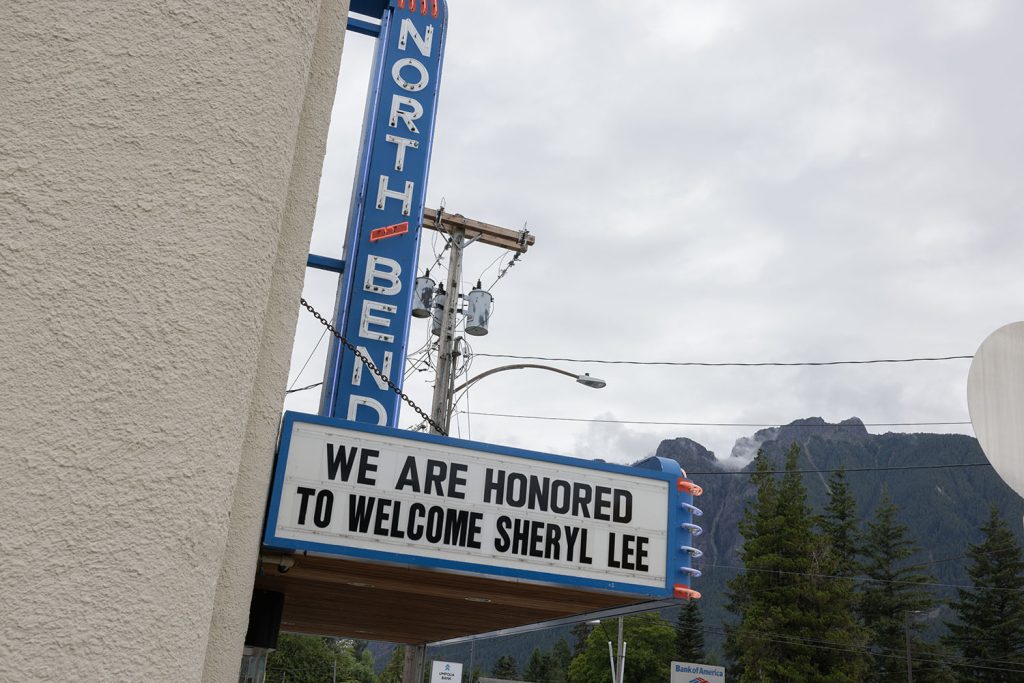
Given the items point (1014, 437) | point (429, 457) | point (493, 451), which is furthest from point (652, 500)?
point (1014, 437)

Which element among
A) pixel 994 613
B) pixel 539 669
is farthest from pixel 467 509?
pixel 539 669

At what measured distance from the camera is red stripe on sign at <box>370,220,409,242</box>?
523 inches

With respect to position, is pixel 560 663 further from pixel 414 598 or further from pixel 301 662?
pixel 414 598

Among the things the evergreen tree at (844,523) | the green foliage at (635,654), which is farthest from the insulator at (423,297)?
the evergreen tree at (844,523)

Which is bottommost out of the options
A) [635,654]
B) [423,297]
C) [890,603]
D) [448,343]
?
[635,654]

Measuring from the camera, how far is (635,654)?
85.6m

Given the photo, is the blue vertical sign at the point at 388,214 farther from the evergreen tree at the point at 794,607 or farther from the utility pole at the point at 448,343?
the evergreen tree at the point at 794,607

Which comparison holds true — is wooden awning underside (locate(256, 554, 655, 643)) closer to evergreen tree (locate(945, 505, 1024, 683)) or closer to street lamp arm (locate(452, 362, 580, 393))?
street lamp arm (locate(452, 362, 580, 393))

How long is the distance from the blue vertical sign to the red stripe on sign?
0.05ft

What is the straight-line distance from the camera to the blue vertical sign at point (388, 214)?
1275 cm

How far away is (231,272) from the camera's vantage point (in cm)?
206

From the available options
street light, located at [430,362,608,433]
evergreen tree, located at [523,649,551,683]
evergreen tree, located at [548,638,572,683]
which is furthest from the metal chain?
evergreen tree, located at [523,649,551,683]

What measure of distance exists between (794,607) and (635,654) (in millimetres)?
32495

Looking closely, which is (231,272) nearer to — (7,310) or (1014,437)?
(7,310)
